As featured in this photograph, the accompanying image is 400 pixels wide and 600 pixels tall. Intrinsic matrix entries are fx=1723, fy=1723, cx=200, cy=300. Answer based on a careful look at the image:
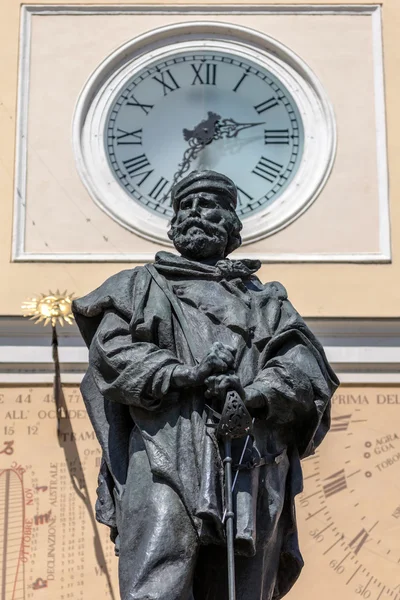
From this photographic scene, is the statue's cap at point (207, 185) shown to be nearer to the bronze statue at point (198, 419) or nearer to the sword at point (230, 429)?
the bronze statue at point (198, 419)

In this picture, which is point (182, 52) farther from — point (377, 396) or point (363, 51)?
point (377, 396)

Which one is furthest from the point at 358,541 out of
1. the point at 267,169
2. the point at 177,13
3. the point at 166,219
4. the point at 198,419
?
the point at 198,419

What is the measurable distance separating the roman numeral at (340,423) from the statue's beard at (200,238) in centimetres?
373

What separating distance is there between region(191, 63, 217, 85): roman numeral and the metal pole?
16.9 feet

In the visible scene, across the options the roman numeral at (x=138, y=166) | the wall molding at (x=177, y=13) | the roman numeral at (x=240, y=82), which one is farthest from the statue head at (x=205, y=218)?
the roman numeral at (x=240, y=82)

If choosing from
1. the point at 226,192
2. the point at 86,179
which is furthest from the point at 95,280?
the point at 226,192

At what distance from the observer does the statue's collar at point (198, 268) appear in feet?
11.2

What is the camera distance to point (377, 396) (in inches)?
285

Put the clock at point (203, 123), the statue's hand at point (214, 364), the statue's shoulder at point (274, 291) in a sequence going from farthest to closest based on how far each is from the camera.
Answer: the clock at point (203, 123) < the statue's shoulder at point (274, 291) < the statue's hand at point (214, 364)

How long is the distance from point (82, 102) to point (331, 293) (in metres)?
1.49

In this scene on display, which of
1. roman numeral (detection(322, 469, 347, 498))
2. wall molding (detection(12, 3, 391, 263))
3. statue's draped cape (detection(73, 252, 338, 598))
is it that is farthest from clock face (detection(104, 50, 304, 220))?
statue's draped cape (detection(73, 252, 338, 598))

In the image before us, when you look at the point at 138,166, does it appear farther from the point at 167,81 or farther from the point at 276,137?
the point at 276,137

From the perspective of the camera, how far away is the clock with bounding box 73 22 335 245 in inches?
308

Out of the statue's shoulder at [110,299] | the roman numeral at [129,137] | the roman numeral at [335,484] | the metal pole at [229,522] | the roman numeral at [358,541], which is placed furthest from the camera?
the roman numeral at [129,137]
